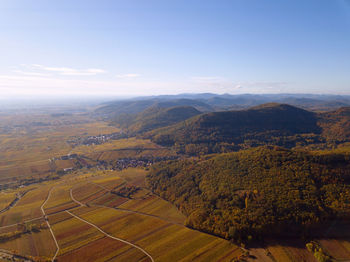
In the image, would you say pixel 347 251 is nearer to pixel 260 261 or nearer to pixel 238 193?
pixel 260 261

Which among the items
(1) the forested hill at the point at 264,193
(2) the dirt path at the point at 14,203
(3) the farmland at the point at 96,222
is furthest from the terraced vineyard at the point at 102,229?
(1) the forested hill at the point at 264,193

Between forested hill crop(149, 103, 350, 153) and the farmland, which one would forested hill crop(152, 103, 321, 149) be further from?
the farmland

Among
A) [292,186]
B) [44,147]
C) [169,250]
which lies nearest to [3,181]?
[44,147]

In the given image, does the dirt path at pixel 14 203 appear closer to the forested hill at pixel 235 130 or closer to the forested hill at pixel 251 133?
the forested hill at pixel 251 133

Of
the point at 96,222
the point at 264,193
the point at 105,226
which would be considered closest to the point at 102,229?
the point at 105,226

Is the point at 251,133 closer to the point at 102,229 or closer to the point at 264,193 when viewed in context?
the point at 264,193

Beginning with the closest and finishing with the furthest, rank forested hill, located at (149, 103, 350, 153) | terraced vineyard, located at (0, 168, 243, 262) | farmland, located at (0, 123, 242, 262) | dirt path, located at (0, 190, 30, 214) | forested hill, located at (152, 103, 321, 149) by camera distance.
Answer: terraced vineyard, located at (0, 168, 243, 262) → farmland, located at (0, 123, 242, 262) → dirt path, located at (0, 190, 30, 214) → forested hill, located at (149, 103, 350, 153) → forested hill, located at (152, 103, 321, 149)

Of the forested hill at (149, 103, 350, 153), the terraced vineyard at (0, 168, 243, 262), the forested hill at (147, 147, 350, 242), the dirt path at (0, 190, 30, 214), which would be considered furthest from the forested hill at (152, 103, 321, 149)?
the dirt path at (0, 190, 30, 214)
